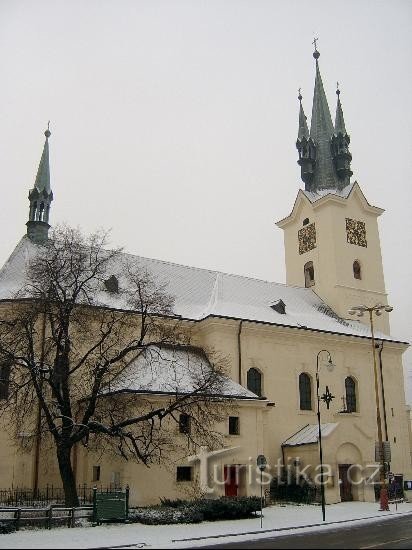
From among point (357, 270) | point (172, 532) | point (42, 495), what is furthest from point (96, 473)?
point (357, 270)

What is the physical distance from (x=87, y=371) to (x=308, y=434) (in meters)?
15.2

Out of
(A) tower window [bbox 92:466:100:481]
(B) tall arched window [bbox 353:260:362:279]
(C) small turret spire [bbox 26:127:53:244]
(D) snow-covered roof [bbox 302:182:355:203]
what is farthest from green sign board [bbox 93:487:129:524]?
(D) snow-covered roof [bbox 302:182:355:203]

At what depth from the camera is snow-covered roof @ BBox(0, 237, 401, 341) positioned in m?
34.8

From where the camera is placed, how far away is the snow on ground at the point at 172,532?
1747 cm

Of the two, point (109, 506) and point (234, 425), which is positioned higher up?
point (234, 425)

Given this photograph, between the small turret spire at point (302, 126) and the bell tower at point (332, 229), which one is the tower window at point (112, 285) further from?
the small turret spire at point (302, 126)

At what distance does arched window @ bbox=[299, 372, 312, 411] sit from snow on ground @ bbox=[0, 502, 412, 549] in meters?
11.5

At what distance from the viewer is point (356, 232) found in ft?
159

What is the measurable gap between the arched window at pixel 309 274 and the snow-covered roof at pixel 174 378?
1711cm

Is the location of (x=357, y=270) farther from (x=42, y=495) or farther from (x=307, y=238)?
Result: (x=42, y=495)

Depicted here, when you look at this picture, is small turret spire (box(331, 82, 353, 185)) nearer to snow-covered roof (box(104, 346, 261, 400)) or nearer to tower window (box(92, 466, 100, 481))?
snow-covered roof (box(104, 346, 261, 400))

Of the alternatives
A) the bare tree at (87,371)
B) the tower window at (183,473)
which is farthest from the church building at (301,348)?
the bare tree at (87,371)

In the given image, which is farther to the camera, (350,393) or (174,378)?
(350,393)

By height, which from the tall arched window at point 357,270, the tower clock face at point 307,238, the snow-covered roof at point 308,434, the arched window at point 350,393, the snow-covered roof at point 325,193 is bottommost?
the snow-covered roof at point 308,434
